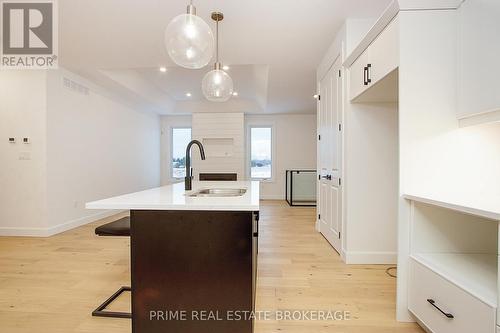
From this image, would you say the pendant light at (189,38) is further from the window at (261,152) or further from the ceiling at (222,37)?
the window at (261,152)

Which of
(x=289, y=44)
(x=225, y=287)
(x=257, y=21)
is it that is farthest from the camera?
(x=289, y=44)

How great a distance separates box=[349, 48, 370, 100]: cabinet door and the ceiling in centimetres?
51

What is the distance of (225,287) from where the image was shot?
4.44 feet

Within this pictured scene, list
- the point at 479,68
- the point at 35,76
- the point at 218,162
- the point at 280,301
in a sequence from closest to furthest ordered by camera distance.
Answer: the point at 479,68
the point at 280,301
the point at 35,76
the point at 218,162

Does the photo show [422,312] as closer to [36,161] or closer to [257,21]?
[257,21]

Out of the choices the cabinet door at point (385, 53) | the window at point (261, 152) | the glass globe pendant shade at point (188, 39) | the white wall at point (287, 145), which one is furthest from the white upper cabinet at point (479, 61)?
the window at point (261, 152)

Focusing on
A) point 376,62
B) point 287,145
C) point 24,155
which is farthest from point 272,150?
point 376,62

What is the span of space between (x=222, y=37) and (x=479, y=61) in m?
2.35

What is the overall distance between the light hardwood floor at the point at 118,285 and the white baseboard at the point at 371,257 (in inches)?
3.9

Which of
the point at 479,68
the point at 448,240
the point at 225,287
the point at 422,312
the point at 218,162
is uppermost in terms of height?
the point at 479,68

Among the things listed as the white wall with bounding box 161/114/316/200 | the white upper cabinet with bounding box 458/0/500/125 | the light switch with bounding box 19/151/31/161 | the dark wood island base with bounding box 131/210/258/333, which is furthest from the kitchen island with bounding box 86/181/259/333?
the white wall with bounding box 161/114/316/200

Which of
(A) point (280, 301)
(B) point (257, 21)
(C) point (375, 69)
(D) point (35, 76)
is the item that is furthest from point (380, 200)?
(D) point (35, 76)

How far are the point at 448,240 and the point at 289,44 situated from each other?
256 centimetres

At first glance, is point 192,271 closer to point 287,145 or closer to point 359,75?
point 359,75
